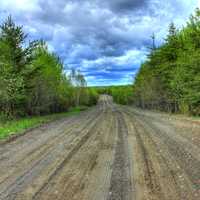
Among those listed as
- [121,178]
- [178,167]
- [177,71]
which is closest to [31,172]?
[121,178]

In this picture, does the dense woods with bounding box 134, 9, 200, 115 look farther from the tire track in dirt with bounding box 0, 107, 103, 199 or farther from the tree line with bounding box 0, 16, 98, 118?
the tire track in dirt with bounding box 0, 107, 103, 199

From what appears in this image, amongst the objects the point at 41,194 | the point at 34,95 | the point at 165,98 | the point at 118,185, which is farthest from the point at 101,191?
the point at 165,98

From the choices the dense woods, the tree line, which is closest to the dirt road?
the tree line

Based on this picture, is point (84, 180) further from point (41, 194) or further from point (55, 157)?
point (55, 157)

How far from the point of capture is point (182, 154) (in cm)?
1067

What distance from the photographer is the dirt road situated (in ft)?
21.7

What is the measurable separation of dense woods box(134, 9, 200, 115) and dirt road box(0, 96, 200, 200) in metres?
15.1

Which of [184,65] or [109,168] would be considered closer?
[109,168]

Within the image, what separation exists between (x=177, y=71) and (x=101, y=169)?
24928 mm

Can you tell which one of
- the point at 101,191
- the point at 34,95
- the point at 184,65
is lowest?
the point at 101,191

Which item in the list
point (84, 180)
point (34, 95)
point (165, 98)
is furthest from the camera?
point (165, 98)

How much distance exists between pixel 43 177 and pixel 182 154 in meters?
5.19

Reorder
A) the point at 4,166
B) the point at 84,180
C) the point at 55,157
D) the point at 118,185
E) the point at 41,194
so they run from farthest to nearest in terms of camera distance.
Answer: the point at 55,157
the point at 4,166
the point at 84,180
the point at 118,185
the point at 41,194

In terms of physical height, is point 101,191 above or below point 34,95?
below
